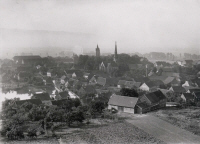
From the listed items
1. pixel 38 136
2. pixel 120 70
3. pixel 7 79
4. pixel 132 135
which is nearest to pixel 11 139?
pixel 38 136

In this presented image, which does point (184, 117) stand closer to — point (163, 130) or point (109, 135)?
point (163, 130)

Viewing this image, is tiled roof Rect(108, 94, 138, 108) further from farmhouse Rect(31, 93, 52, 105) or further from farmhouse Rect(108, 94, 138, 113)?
farmhouse Rect(31, 93, 52, 105)

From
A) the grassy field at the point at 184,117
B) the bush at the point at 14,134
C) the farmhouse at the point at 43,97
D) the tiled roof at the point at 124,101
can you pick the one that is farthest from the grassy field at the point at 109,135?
the farmhouse at the point at 43,97

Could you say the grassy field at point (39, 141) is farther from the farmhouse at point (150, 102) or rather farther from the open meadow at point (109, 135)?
the farmhouse at point (150, 102)

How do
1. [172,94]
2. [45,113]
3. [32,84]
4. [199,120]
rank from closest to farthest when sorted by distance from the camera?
[45,113]
[199,120]
[172,94]
[32,84]

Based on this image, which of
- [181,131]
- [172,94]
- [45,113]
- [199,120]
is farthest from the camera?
[172,94]

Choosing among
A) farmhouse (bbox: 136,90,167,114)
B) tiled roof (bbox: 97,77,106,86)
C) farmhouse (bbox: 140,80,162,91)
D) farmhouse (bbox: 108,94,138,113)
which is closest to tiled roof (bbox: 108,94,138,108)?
farmhouse (bbox: 108,94,138,113)

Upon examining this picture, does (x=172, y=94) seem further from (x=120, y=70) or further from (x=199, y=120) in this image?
(x=120, y=70)
